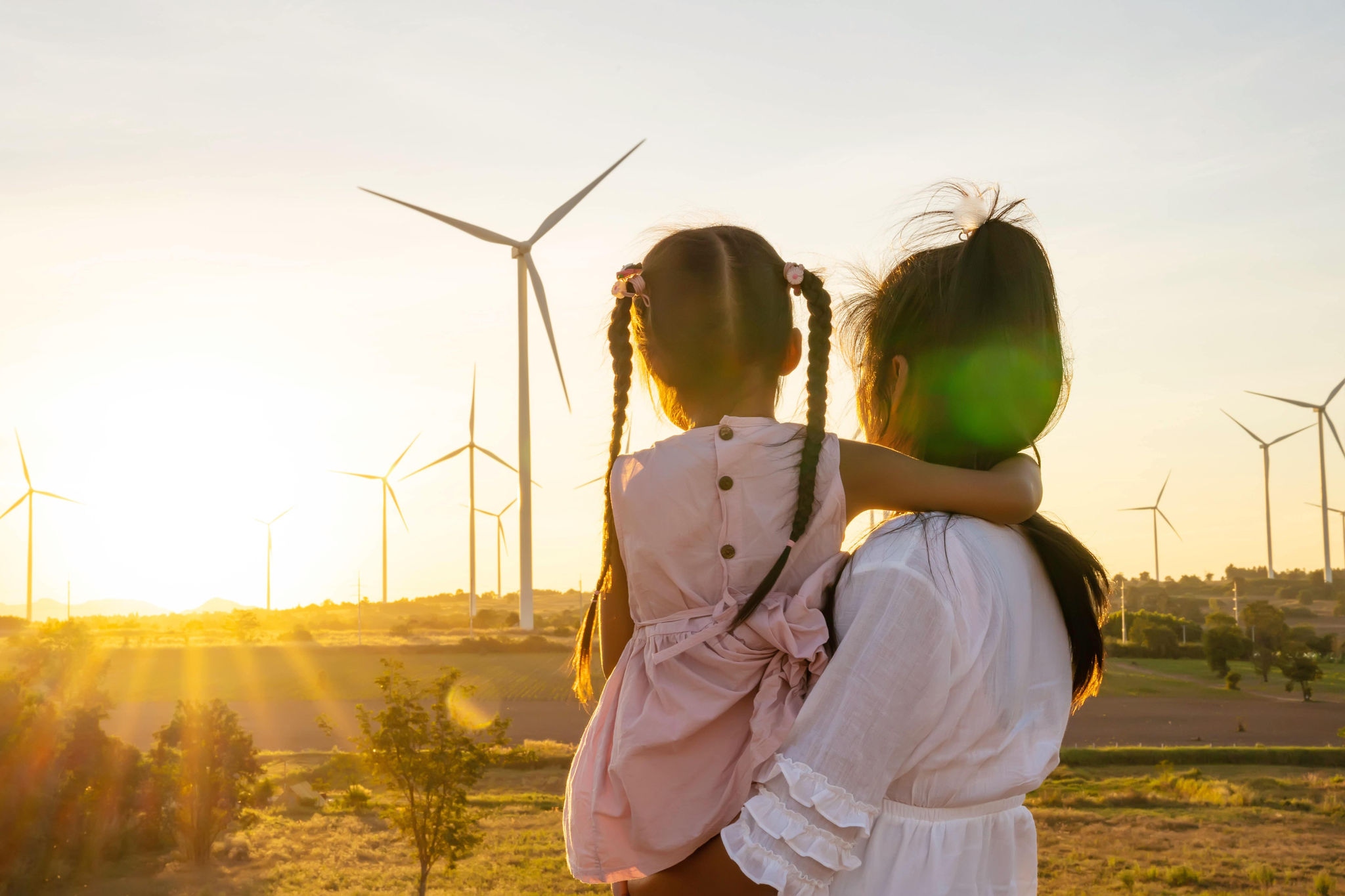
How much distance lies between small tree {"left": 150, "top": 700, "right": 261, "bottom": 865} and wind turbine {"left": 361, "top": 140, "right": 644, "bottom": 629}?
1907 centimetres

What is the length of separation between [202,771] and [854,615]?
149 ft

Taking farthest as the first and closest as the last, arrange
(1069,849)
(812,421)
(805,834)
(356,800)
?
(356,800), (1069,849), (812,421), (805,834)

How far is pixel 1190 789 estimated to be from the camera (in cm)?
5075

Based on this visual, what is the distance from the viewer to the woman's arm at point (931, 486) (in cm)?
299

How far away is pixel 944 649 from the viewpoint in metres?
2.54

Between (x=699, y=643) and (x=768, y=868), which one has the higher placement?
(x=699, y=643)

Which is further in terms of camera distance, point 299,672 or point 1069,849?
point 299,672

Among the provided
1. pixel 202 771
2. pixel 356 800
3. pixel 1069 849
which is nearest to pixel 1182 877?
pixel 1069 849

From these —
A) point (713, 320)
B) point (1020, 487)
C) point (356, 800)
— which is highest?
point (713, 320)

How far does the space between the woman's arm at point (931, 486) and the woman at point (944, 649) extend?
7cm

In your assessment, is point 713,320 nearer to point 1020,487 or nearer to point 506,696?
point 1020,487

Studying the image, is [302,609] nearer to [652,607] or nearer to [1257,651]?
[1257,651]

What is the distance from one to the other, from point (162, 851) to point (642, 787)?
4592 cm

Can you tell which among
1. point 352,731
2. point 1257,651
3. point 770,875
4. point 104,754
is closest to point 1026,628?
point 770,875
